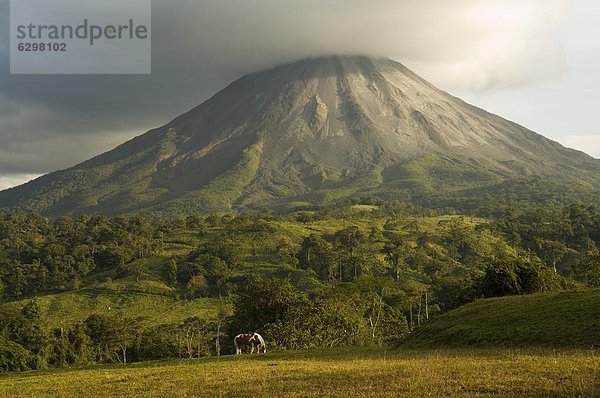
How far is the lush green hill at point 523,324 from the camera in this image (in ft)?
77.9

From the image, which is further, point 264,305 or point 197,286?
point 197,286

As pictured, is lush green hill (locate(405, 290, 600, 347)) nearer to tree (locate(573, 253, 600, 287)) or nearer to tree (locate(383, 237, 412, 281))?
tree (locate(573, 253, 600, 287))

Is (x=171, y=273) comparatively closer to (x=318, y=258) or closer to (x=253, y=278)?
(x=253, y=278)

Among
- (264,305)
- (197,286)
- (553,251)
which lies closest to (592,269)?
(264,305)

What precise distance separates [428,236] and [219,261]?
61.3 metres

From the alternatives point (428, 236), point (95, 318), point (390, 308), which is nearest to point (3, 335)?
point (95, 318)

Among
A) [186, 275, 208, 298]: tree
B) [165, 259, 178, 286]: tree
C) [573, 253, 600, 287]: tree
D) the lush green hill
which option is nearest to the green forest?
[573, 253, 600, 287]: tree

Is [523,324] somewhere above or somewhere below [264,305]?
above

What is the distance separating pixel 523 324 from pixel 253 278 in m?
82.7

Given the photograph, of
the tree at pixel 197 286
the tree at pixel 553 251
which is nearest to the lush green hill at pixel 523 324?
the tree at pixel 197 286

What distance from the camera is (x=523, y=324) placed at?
2672cm

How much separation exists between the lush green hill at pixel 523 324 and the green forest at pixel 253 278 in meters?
9.71

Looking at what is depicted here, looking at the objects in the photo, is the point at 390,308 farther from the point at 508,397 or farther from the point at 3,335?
the point at 508,397

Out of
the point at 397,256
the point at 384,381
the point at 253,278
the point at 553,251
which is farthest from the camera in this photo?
the point at 553,251
